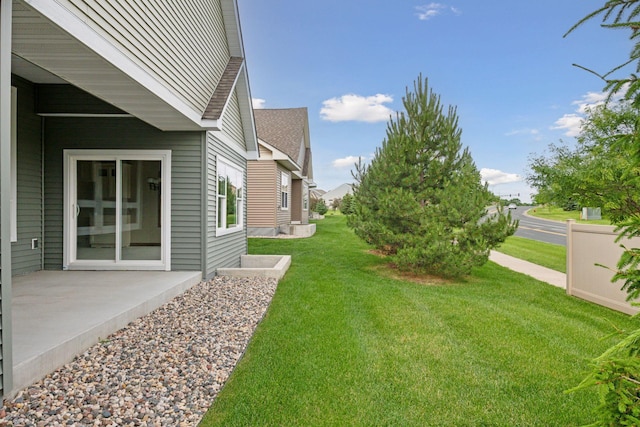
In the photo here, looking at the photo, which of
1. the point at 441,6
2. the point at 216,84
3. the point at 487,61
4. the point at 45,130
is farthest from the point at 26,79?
the point at 487,61

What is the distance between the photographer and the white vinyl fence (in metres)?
6.16

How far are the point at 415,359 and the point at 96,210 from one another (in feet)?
21.4

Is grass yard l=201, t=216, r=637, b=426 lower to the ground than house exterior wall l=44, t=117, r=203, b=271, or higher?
lower

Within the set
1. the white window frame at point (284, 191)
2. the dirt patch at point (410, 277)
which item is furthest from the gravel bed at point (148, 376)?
the white window frame at point (284, 191)

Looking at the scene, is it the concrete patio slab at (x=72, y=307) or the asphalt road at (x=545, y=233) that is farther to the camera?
the asphalt road at (x=545, y=233)

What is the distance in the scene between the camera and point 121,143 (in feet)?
23.0

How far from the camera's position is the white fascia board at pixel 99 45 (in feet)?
9.72

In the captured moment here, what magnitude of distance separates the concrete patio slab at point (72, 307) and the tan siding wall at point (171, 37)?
123 inches

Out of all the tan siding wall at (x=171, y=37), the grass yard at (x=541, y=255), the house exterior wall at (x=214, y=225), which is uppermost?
the tan siding wall at (x=171, y=37)

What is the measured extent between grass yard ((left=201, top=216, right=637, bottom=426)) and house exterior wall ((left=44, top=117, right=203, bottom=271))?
234cm

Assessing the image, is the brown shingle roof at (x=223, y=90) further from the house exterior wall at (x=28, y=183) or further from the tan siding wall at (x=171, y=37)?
the house exterior wall at (x=28, y=183)

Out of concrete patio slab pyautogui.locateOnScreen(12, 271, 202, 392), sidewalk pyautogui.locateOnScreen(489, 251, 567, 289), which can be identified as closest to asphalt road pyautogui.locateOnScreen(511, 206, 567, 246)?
sidewalk pyautogui.locateOnScreen(489, 251, 567, 289)

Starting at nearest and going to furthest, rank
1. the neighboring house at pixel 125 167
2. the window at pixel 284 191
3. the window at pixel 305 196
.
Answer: the neighboring house at pixel 125 167 → the window at pixel 284 191 → the window at pixel 305 196

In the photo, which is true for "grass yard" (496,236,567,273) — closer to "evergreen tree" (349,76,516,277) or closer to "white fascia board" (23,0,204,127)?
"evergreen tree" (349,76,516,277)
